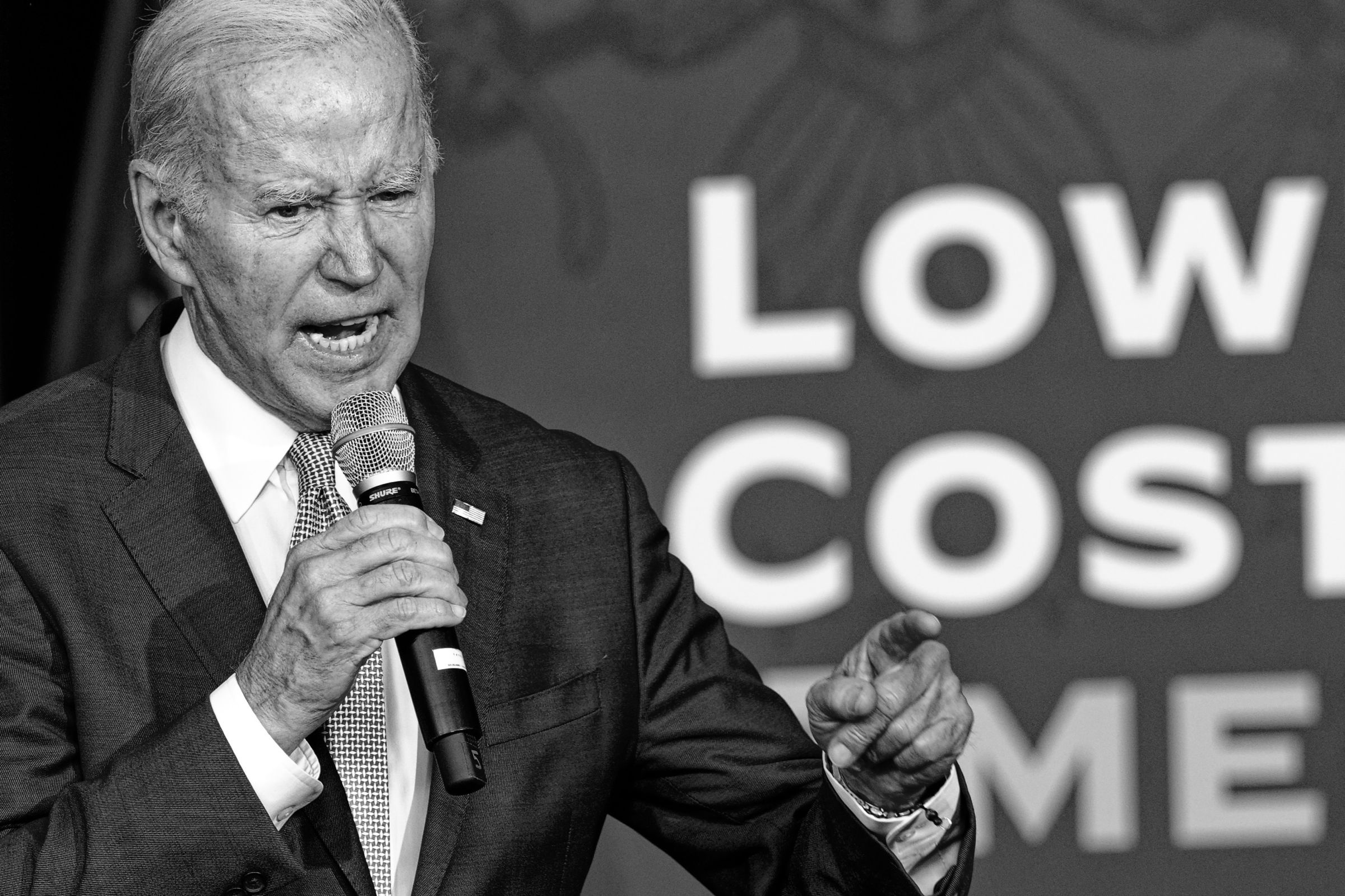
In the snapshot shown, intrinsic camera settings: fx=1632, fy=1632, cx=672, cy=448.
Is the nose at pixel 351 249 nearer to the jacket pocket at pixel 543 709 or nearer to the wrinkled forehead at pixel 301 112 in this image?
the wrinkled forehead at pixel 301 112

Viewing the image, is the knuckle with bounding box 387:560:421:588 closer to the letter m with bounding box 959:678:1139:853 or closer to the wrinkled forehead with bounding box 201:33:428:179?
the wrinkled forehead with bounding box 201:33:428:179

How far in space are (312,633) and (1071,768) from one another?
7.11ft

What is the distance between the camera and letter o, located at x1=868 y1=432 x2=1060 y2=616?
3229 millimetres

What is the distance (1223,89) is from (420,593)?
2.41 m

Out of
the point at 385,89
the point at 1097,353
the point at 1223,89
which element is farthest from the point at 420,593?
the point at 1223,89

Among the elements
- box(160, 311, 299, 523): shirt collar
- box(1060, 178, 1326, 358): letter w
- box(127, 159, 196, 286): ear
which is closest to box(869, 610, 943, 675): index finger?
box(160, 311, 299, 523): shirt collar

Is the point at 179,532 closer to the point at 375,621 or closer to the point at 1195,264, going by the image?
the point at 375,621

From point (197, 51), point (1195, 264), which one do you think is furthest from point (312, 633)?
point (1195, 264)

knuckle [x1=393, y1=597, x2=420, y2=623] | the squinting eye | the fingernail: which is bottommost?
the fingernail

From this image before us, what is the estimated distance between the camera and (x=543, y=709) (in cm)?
178

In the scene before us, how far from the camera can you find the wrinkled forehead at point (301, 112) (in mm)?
1644

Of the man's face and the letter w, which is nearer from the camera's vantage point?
the man's face

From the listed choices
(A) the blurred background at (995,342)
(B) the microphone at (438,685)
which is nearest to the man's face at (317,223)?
(B) the microphone at (438,685)

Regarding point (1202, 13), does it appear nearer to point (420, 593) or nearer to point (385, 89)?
point (385, 89)
